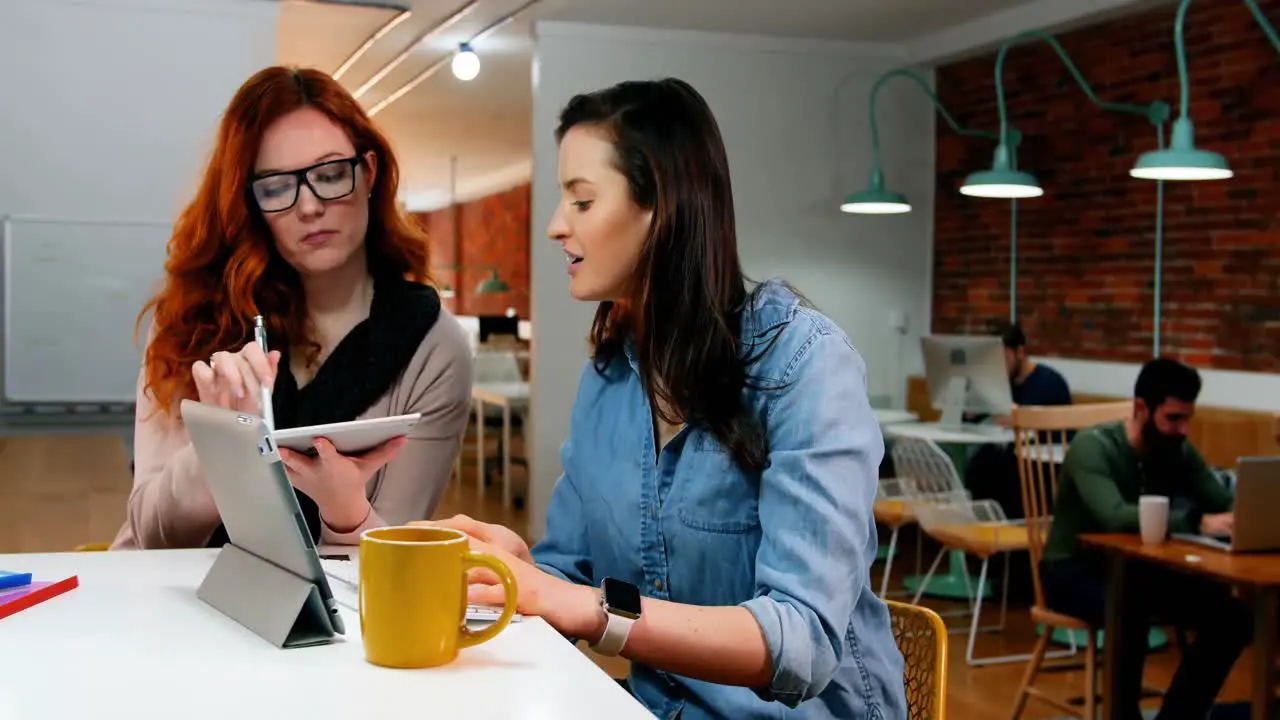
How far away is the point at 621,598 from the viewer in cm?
112

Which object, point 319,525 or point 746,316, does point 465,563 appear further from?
point 319,525

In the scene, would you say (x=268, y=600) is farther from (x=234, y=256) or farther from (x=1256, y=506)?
(x=1256, y=506)

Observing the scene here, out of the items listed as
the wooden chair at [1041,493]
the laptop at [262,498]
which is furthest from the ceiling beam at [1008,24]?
the laptop at [262,498]

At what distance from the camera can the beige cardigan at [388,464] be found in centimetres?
148

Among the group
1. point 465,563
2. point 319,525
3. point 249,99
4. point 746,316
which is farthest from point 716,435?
point 249,99

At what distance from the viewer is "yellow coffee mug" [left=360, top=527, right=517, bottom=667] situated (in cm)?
93

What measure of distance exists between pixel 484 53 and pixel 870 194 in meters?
2.76

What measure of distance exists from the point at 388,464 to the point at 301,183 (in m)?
0.41

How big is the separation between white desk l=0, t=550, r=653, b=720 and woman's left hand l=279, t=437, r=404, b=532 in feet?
0.70

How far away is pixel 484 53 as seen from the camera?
7.73 m

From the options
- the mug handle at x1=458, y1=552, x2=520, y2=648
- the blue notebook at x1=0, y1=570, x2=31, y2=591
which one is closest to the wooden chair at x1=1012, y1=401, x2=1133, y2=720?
the mug handle at x1=458, y1=552, x2=520, y2=648

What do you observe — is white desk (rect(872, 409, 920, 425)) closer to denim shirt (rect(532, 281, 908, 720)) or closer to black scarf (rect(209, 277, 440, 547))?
black scarf (rect(209, 277, 440, 547))

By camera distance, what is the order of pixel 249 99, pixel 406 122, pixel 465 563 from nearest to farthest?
pixel 465 563
pixel 249 99
pixel 406 122

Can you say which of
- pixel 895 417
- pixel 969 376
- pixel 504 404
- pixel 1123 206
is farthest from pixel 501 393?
pixel 1123 206
